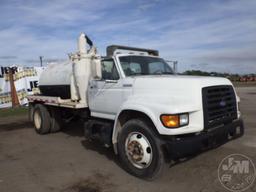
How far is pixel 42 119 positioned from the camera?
30.4 ft

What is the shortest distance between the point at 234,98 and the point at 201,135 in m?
1.38

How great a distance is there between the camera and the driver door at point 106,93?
6.04 m

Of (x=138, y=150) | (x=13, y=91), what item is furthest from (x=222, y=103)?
(x=13, y=91)

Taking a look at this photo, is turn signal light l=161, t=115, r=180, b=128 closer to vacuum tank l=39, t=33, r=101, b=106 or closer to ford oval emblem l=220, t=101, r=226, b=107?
ford oval emblem l=220, t=101, r=226, b=107

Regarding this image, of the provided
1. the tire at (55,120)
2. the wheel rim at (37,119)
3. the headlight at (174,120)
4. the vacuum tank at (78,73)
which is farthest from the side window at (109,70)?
the wheel rim at (37,119)

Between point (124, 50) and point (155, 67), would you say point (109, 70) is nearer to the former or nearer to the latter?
point (124, 50)

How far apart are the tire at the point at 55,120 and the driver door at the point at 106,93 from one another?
2.91 m

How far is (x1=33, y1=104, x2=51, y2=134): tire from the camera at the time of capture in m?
9.28

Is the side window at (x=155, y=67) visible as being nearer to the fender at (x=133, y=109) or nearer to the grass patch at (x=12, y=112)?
the fender at (x=133, y=109)

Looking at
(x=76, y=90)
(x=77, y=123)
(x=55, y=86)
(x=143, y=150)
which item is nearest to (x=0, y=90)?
(x=77, y=123)

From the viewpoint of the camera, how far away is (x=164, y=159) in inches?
186

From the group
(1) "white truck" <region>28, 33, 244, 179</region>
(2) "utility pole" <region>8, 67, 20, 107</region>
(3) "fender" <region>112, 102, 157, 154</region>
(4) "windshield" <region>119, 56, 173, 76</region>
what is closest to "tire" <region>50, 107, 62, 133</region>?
(1) "white truck" <region>28, 33, 244, 179</region>


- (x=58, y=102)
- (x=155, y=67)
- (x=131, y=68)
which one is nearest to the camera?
(x=131, y=68)

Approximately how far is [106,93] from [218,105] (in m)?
2.41
